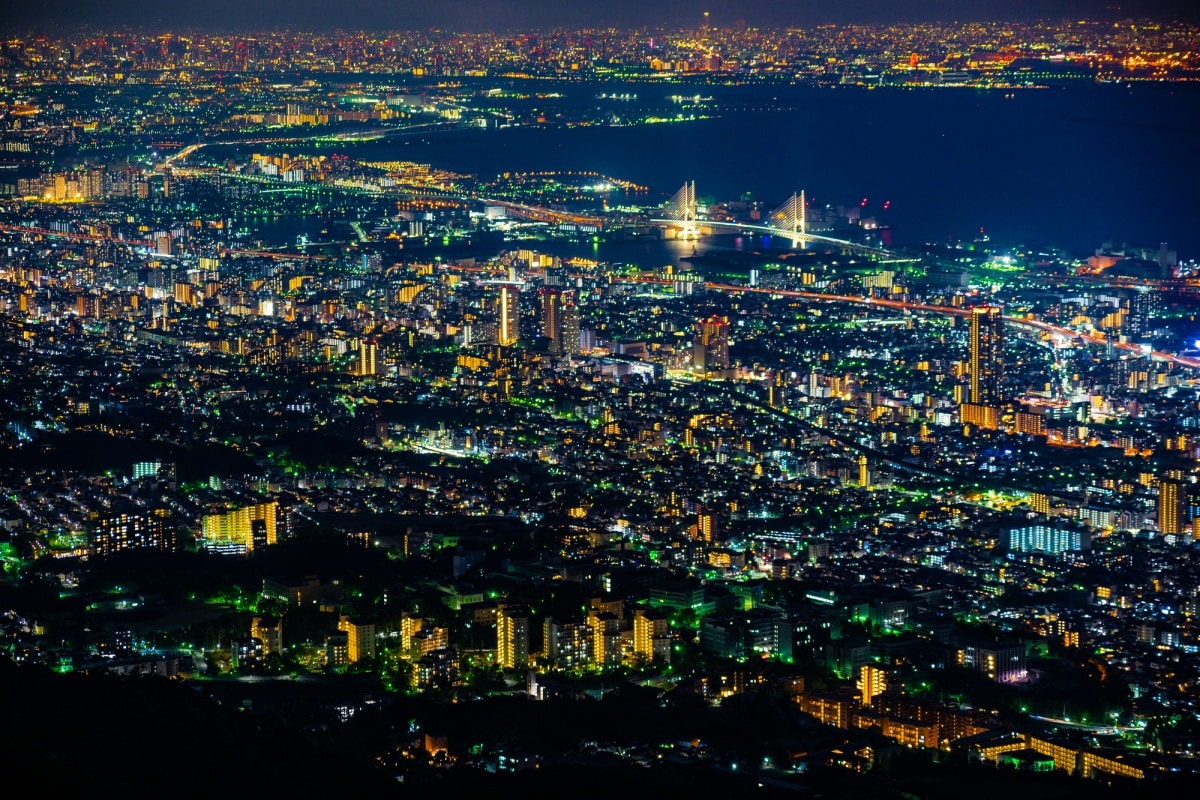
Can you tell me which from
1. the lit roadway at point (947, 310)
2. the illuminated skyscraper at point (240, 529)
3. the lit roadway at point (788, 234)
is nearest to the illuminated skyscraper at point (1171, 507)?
the illuminated skyscraper at point (240, 529)

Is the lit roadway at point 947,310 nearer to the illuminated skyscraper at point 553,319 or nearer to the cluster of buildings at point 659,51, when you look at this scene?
the illuminated skyscraper at point 553,319

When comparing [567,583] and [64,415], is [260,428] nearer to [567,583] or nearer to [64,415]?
[64,415]

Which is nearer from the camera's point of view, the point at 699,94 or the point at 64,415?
the point at 64,415

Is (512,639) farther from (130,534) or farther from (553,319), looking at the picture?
(553,319)

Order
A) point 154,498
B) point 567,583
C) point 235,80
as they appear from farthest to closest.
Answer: point 235,80
point 154,498
point 567,583

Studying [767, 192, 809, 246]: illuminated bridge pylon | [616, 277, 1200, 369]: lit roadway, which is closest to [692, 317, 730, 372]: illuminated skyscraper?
[616, 277, 1200, 369]: lit roadway

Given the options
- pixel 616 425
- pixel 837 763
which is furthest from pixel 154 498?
pixel 837 763

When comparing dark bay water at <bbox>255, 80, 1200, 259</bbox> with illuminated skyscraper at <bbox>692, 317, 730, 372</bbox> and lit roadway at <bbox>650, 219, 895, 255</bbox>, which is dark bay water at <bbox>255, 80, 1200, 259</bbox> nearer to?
lit roadway at <bbox>650, 219, 895, 255</bbox>
